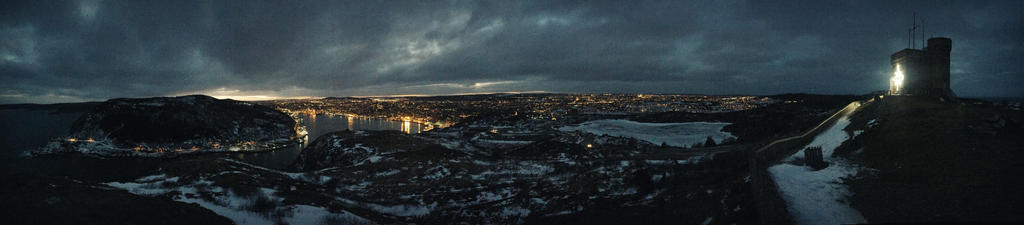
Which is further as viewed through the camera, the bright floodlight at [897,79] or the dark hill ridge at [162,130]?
the dark hill ridge at [162,130]

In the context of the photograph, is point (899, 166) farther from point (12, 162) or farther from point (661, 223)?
point (12, 162)

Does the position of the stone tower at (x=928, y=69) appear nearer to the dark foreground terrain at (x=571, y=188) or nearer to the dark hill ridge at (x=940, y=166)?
the dark foreground terrain at (x=571, y=188)

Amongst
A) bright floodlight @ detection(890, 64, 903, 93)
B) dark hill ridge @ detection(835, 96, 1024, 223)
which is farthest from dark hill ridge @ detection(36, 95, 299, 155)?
bright floodlight @ detection(890, 64, 903, 93)

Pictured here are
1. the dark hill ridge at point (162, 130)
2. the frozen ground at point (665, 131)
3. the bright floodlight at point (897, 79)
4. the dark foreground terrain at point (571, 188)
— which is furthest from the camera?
the dark hill ridge at point (162, 130)

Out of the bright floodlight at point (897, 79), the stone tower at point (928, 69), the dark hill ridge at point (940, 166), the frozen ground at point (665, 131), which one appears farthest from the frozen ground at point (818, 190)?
the frozen ground at point (665, 131)

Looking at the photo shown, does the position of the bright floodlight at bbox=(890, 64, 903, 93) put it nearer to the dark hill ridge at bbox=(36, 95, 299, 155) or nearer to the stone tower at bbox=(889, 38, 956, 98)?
the stone tower at bbox=(889, 38, 956, 98)

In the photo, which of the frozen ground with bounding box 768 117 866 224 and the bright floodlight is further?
the bright floodlight
